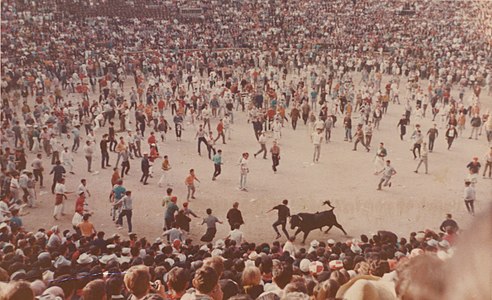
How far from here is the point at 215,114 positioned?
73.1 feet

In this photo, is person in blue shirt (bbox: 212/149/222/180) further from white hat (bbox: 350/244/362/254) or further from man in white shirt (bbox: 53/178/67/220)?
white hat (bbox: 350/244/362/254)

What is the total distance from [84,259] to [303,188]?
8.31 meters

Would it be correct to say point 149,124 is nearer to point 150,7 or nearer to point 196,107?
point 196,107

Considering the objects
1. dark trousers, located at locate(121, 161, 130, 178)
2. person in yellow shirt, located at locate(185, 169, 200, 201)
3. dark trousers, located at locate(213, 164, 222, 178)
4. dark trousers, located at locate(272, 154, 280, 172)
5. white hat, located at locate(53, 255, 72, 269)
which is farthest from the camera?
dark trousers, located at locate(272, 154, 280, 172)

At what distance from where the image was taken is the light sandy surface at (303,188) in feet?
43.1

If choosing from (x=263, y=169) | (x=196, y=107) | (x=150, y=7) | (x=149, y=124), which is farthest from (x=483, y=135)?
(x=150, y=7)

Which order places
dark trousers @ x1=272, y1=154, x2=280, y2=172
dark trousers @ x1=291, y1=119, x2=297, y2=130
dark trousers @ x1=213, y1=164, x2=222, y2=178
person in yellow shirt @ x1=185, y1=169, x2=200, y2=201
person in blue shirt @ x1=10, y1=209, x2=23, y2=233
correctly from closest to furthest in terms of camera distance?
1. person in blue shirt @ x1=10, y1=209, x2=23, y2=233
2. person in yellow shirt @ x1=185, y1=169, x2=200, y2=201
3. dark trousers @ x1=213, y1=164, x2=222, y2=178
4. dark trousers @ x1=272, y1=154, x2=280, y2=172
5. dark trousers @ x1=291, y1=119, x2=297, y2=130

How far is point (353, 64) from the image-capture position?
30.5 metres

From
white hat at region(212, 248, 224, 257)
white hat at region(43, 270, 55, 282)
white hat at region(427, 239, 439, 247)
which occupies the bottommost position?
white hat at region(427, 239, 439, 247)

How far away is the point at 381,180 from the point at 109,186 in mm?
7526

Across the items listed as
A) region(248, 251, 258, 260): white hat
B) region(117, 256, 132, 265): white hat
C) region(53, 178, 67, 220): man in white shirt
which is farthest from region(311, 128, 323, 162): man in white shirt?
region(117, 256, 132, 265): white hat

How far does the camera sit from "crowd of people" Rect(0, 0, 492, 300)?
5.86m

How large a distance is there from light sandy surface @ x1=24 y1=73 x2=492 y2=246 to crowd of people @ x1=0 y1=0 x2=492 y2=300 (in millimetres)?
327

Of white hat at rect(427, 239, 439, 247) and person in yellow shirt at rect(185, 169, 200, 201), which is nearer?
white hat at rect(427, 239, 439, 247)
